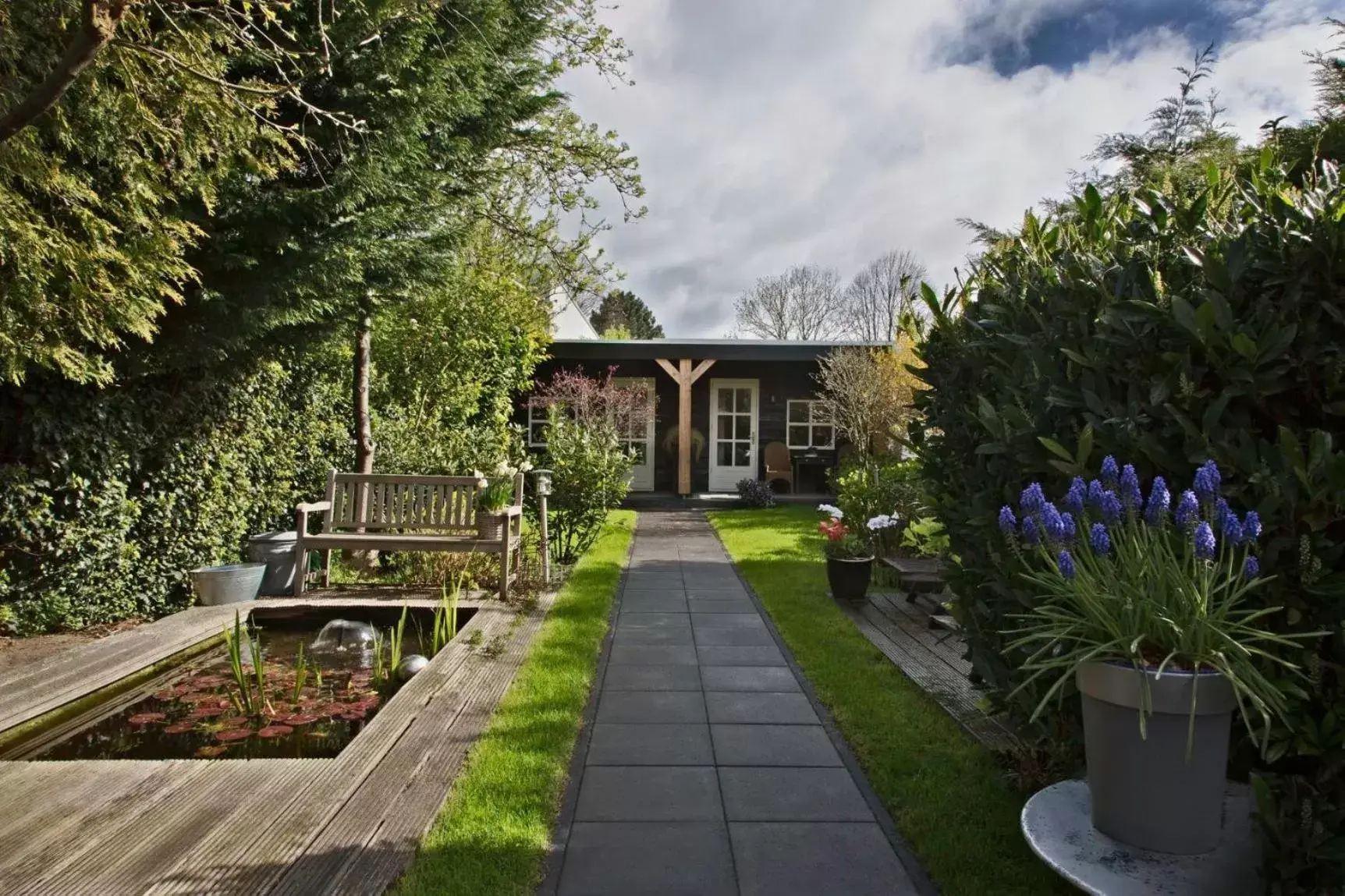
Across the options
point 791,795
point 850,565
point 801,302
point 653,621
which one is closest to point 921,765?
point 791,795

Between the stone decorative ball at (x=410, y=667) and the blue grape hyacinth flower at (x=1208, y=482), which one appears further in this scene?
the stone decorative ball at (x=410, y=667)

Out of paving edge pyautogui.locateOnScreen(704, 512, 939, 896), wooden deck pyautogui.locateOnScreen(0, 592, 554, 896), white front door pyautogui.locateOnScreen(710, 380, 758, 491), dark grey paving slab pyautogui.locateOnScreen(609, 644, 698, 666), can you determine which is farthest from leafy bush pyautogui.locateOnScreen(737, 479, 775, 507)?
wooden deck pyautogui.locateOnScreen(0, 592, 554, 896)

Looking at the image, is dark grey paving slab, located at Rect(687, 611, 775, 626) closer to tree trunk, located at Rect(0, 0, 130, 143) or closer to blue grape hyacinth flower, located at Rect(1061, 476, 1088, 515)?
blue grape hyacinth flower, located at Rect(1061, 476, 1088, 515)

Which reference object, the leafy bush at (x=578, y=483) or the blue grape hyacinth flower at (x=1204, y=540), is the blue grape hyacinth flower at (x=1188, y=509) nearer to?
the blue grape hyacinth flower at (x=1204, y=540)

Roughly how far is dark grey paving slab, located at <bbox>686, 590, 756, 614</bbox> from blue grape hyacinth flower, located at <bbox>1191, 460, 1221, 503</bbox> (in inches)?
172

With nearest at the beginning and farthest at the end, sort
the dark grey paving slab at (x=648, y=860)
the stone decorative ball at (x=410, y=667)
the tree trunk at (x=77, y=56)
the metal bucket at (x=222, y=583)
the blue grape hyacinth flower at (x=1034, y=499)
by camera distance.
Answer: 1. the blue grape hyacinth flower at (x=1034, y=499)
2. the dark grey paving slab at (x=648, y=860)
3. the tree trunk at (x=77, y=56)
4. the stone decorative ball at (x=410, y=667)
5. the metal bucket at (x=222, y=583)

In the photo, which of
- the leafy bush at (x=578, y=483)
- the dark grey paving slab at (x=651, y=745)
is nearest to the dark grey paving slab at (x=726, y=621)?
the dark grey paving slab at (x=651, y=745)

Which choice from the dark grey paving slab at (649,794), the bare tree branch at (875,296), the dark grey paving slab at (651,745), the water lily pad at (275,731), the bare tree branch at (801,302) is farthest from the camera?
the bare tree branch at (801,302)

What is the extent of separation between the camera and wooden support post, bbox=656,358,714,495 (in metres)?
14.2

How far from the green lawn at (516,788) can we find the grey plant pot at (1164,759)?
1.53 metres

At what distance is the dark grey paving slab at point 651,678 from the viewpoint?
4016mm

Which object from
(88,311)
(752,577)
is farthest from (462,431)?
(88,311)

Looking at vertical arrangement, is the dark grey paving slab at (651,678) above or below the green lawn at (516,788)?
below

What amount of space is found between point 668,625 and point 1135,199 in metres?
3.89
